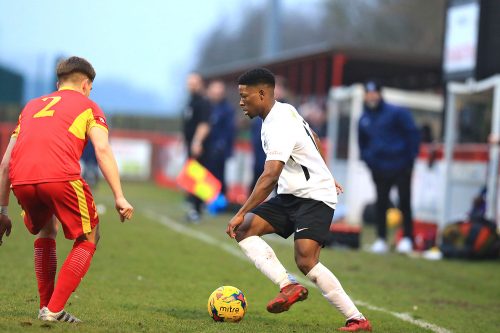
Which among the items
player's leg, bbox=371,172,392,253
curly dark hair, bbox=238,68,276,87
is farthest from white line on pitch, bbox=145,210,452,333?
curly dark hair, bbox=238,68,276,87

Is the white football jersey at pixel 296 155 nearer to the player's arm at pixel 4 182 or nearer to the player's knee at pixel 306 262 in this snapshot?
the player's knee at pixel 306 262

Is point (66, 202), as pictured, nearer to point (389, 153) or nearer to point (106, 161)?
point (106, 161)

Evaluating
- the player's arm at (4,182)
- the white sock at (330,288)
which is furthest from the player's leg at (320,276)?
the player's arm at (4,182)

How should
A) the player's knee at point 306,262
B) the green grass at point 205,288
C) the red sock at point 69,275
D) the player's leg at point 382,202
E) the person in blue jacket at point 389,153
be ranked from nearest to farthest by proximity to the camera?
the red sock at point 69,275 → the player's knee at point 306,262 → the green grass at point 205,288 → the person in blue jacket at point 389,153 → the player's leg at point 382,202

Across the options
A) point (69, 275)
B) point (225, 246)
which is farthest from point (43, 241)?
point (225, 246)

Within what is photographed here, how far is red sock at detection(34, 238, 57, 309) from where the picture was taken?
6.77m

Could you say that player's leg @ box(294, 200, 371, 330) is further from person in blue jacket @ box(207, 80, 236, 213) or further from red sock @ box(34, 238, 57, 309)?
person in blue jacket @ box(207, 80, 236, 213)

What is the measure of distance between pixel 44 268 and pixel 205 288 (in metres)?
2.74

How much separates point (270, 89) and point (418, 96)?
14026mm

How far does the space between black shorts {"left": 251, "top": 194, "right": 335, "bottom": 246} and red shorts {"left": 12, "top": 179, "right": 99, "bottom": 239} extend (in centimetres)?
143

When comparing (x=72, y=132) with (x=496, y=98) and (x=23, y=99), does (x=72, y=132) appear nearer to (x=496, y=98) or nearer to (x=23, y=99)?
(x=496, y=98)

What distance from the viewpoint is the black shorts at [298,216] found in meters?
6.98

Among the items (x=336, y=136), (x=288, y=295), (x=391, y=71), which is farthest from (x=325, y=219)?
(x=391, y=71)

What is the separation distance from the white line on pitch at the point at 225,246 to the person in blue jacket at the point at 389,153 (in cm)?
233
